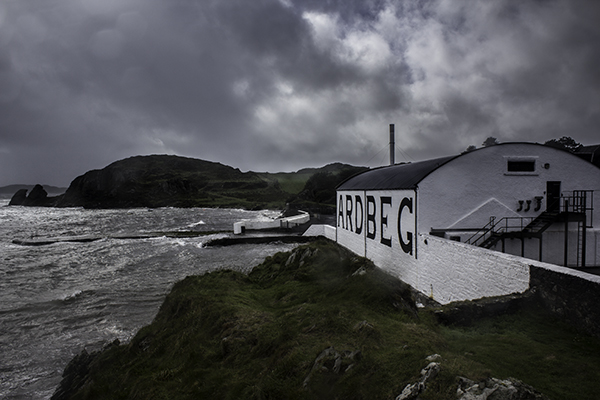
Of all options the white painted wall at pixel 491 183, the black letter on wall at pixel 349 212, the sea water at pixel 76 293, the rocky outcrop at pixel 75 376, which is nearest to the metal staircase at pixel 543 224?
the white painted wall at pixel 491 183

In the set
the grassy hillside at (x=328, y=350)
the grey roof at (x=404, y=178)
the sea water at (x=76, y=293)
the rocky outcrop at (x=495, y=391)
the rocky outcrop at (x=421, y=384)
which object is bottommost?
the sea water at (x=76, y=293)

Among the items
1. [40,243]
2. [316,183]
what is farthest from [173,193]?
[40,243]

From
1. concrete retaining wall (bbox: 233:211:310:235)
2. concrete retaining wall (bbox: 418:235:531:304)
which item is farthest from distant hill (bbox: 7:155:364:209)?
concrete retaining wall (bbox: 418:235:531:304)

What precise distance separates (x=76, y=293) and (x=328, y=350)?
19.1 metres

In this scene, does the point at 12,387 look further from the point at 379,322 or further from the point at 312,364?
the point at 379,322

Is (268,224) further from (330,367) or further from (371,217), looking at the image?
(330,367)

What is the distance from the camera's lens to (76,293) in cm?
1862

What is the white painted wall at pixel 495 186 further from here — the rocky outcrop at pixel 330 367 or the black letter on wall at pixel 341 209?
the black letter on wall at pixel 341 209

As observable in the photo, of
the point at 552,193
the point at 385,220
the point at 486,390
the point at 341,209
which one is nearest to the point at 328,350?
the point at 486,390

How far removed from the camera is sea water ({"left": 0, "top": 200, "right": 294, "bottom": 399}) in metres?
11.4

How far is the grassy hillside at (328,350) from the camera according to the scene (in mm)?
5043

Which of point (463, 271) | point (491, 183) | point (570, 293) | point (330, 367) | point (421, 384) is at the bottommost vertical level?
point (463, 271)

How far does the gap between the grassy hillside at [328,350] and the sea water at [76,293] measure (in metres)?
2.87

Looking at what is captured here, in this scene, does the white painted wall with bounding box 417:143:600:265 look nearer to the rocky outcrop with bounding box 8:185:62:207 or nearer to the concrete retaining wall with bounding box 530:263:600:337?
the concrete retaining wall with bounding box 530:263:600:337
